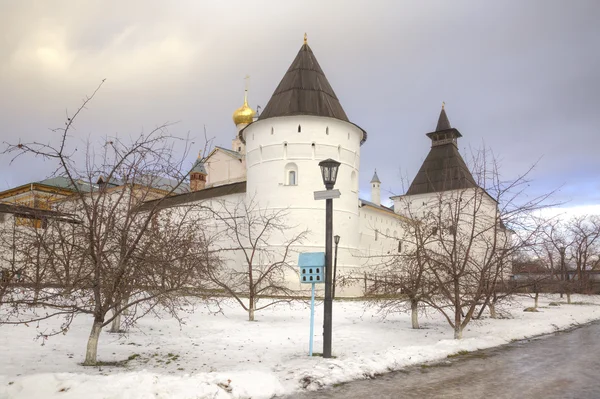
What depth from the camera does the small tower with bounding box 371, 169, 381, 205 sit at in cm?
5444

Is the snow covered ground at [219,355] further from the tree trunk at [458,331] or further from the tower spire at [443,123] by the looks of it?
the tower spire at [443,123]

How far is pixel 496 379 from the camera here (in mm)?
6191

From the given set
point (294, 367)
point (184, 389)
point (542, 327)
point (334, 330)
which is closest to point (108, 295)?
point (184, 389)

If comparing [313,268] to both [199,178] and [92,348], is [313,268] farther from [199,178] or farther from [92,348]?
[199,178]

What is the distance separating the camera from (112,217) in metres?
6.32

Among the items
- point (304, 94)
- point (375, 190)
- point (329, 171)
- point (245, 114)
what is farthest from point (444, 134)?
point (329, 171)

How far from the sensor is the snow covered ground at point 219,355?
4992 millimetres

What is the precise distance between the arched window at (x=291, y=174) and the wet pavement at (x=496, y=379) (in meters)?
18.1

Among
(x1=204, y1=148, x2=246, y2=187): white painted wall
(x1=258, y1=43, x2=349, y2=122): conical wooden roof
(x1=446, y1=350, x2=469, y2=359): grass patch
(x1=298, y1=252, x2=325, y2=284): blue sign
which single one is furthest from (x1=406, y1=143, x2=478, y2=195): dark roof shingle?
(x1=298, y1=252, x2=325, y2=284): blue sign

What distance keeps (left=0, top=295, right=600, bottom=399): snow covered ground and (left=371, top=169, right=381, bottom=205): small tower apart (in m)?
41.3

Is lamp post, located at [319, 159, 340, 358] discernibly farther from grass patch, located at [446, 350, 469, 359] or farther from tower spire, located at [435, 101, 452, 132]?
tower spire, located at [435, 101, 452, 132]

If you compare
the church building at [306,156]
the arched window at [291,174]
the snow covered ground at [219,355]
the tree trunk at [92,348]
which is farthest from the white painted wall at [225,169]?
the tree trunk at [92,348]

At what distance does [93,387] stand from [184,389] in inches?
35.3

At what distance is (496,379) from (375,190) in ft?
163
